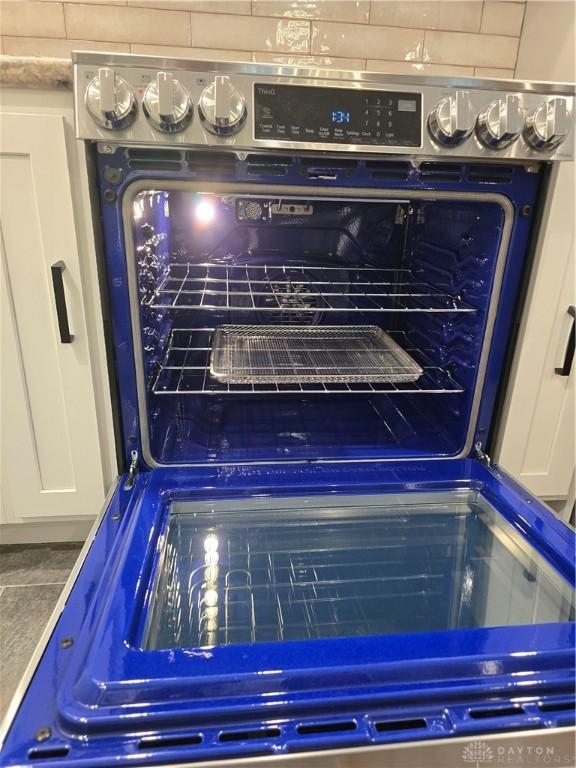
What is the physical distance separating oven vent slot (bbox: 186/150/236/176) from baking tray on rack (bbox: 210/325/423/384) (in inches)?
16.7

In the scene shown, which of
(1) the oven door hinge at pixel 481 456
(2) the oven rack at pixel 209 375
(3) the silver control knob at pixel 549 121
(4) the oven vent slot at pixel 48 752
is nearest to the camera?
(4) the oven vent slot at pixel 48 752

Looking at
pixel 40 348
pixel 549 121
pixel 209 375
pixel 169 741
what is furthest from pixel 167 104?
pixel 169 741

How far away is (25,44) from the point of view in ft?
4.47

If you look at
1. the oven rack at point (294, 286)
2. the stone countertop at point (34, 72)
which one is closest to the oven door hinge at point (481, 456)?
the oven rack at point (294, 286)

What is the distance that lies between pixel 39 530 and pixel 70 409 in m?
0.39

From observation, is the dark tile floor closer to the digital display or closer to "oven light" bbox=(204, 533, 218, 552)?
"oven light" bbox=(204, 533, 218, 552)

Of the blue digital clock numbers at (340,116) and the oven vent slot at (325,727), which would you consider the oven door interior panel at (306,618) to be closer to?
the oven vent slot at (325,727)

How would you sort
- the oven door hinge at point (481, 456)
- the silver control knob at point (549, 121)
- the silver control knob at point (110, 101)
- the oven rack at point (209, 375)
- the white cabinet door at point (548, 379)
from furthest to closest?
the oven rack at point (209, 375) → the oven door hinge at point (481, 456) → the white cabinet door at point (548, 379) → the silver control knob at point (549, 121) → the silver control knob at point (110, 101)

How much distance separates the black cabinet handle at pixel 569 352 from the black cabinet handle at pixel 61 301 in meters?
0.99

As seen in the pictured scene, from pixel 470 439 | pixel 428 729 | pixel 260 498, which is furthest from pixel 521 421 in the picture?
→ pixel 428 729

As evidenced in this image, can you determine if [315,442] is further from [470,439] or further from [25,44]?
[25,44]

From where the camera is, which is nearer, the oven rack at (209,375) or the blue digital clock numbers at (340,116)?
the blue digital clock numbers at (340,116)

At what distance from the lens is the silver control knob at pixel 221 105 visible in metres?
0.78

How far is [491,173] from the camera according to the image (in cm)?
94
